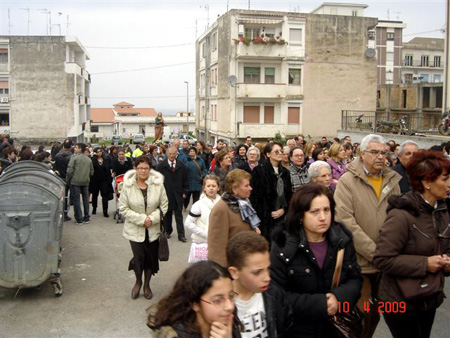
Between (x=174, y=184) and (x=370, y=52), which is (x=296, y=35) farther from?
(x=174, y=184)

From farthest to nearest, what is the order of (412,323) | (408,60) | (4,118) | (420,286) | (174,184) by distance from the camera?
(408,60) < (4,118) < (174,184) < (412,323) < (420,286)

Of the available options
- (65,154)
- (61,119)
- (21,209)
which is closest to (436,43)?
(61,119)

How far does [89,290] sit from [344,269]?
4816 millimetres

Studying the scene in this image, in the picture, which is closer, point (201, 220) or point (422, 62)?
point (201, 220)

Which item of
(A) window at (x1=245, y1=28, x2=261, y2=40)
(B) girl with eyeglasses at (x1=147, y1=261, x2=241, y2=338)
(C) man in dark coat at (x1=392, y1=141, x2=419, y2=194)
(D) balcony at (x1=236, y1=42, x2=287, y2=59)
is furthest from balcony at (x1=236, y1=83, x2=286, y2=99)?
(B) girl with eyeglasses at (x1=147, y1=261, x2=241, y2=338)

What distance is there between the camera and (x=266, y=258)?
120 inches

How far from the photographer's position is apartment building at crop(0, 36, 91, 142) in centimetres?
5084

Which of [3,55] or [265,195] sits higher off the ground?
[3,55]

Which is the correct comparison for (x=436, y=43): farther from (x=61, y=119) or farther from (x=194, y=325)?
(x=194, y=325)

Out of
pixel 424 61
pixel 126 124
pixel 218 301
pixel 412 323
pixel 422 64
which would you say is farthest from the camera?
pixel 126 124

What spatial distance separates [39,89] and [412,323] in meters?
52.9

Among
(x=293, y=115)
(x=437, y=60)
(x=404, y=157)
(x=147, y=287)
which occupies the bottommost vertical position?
(x=147, y=287)

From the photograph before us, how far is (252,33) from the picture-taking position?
134 ft

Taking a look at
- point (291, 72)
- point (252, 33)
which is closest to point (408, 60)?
point (291, 72)
